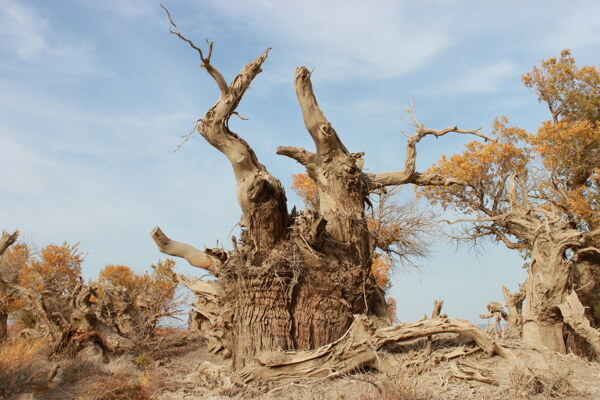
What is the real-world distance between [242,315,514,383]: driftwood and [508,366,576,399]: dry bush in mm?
845

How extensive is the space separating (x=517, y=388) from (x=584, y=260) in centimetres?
1187

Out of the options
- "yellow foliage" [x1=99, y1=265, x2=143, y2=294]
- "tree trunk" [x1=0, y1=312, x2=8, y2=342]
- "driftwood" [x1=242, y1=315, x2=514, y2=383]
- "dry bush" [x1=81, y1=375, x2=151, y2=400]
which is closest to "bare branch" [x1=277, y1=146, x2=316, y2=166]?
"driftwood" [x1=242, y1=315, x2=514, y2=383]

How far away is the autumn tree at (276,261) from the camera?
30.8 feet

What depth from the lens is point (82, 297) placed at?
45.9ft

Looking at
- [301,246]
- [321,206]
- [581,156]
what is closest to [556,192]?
[581,156]

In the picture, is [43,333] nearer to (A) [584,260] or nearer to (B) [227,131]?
(B) [227,131]

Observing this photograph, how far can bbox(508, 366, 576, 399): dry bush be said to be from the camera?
697 centimetres

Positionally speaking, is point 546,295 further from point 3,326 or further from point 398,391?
point 3,326

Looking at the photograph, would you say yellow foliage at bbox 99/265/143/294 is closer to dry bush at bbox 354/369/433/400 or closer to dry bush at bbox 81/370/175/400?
dry bush at bbox 81/370/175/400

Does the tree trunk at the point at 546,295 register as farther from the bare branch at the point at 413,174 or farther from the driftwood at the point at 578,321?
the bare branch at the point at 413,174

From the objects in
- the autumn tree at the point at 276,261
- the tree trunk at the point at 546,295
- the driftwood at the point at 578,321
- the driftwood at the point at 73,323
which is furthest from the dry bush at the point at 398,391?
the driftwood at the point at 73,323

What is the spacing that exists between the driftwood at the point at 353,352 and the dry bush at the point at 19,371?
4.71 m

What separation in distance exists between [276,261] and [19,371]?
19.3ft

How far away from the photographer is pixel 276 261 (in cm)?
948
